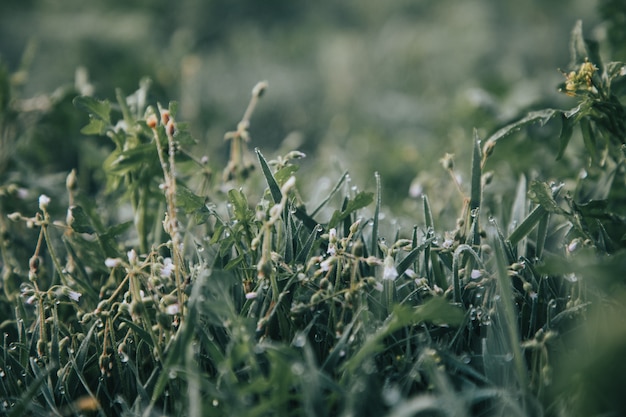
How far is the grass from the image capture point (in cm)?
84

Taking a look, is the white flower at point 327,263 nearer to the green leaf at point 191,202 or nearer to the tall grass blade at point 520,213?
the green leaf at point 191,202

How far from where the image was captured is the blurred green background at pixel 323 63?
2285 mm

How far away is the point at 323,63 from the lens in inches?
144

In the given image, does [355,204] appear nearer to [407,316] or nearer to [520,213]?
[407,316]

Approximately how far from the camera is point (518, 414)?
772 millimetres

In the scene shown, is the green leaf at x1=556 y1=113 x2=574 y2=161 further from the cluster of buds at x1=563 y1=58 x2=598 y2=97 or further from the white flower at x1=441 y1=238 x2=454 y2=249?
the white flower at x1=441 y1=238 x2=454 y2=249

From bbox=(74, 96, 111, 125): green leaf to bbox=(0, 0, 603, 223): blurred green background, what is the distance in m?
0.73

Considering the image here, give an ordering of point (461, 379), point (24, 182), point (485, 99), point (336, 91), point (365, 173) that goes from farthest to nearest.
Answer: point (336, 91), point (365, 173), point (485, 99), point (24, 182), point (461, 379)

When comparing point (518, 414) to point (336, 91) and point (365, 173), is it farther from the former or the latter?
point (336, 91)

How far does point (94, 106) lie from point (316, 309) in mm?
626

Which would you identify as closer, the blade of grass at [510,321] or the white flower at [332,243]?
the blade of grass at [510,321]

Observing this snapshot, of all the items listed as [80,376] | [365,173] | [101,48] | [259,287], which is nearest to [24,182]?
[80,376]

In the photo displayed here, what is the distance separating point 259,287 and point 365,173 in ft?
4.19

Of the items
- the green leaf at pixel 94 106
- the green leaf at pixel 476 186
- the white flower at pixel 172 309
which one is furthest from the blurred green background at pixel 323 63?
the white flower at pixel 172 309
